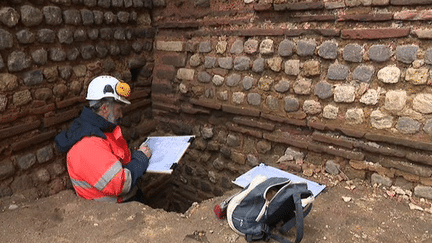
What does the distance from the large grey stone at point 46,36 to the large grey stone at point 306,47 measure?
2.39 meters

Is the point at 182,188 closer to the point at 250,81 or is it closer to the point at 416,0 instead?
the point at 250,81

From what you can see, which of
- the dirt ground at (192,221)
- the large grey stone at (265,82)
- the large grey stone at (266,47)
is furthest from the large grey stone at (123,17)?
the dirt ground at (192,221)

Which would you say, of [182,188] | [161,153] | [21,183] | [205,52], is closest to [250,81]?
[205,52]

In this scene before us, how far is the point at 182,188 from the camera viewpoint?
478 cm

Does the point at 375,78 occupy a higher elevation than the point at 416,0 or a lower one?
lower

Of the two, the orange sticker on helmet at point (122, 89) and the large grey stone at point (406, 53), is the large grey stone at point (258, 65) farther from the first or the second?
the orange sticker on helmet at point (122, 89)

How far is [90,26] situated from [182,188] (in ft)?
8.14

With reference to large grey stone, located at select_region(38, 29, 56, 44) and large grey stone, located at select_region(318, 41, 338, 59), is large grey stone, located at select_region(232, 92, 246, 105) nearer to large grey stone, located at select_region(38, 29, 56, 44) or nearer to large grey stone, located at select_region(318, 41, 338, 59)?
large grey stone, located at select_region(318, 41, 338, 59)

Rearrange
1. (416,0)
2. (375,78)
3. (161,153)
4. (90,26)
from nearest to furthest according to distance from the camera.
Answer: (416,0)
(375,78)
(161,153)
(90,26)

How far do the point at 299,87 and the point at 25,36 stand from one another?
2.60 metres

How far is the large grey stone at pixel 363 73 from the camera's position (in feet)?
9.38

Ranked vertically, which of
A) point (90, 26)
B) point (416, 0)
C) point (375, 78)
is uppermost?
point (416, 0)

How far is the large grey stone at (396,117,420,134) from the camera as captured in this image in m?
2.73

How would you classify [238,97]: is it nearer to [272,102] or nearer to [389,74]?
[272,102]
